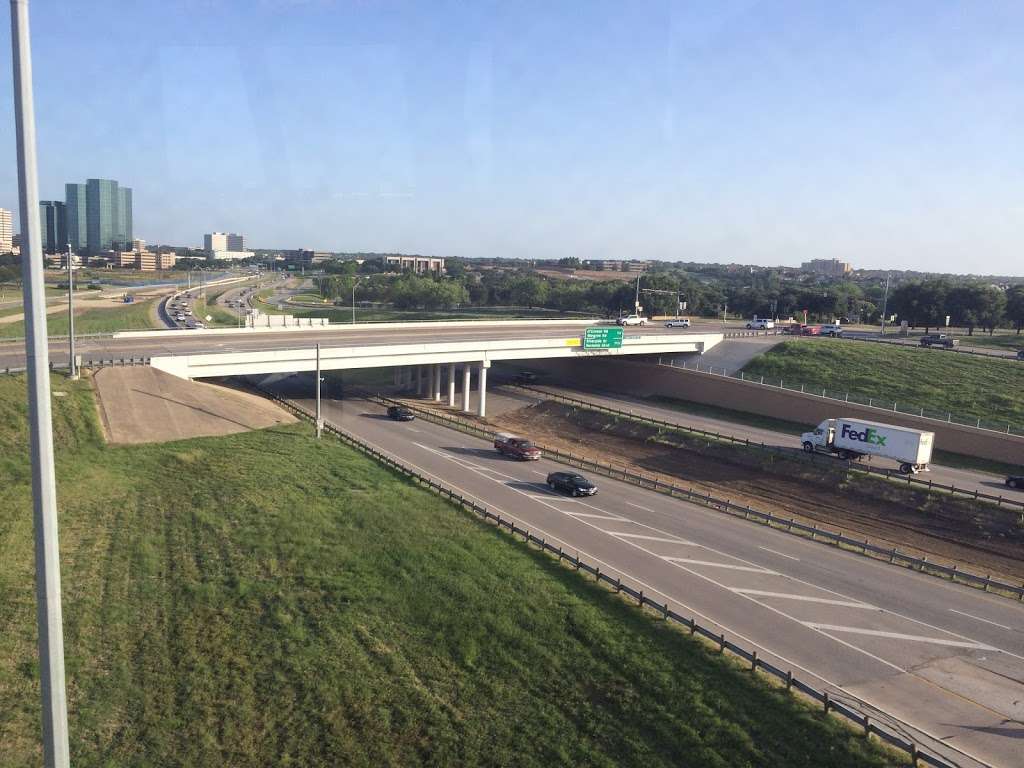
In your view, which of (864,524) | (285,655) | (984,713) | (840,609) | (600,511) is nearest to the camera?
(984,713)

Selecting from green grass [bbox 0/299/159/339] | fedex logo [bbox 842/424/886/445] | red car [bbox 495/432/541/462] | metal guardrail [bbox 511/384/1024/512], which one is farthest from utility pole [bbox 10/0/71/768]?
green grass [bbox 0/299/159/339]

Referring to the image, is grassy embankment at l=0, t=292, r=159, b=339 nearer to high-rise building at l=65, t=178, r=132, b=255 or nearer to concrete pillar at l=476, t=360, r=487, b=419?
high-rise building at l=65, t=178, r=132, b=255

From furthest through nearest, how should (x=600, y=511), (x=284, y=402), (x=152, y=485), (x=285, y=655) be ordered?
1. (x=284, y=402)
2. (x=600, y=511)
3. (x=152, y=485)
4. (x=285, y=655)

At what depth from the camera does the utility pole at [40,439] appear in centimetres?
635

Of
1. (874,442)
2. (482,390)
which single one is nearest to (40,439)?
(874,442)

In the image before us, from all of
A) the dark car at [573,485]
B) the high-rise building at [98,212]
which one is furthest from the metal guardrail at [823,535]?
the high-rise building at [98,212]

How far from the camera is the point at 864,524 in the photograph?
3359 centimetres

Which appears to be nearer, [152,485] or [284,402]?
[152,485]

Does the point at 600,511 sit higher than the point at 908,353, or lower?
lower

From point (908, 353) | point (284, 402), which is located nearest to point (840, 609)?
point (284, 402)

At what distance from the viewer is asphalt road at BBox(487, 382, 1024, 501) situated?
119 feet

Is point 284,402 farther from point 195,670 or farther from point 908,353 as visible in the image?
point 908,353

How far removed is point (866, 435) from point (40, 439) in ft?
126

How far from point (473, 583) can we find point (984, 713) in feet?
39.0
